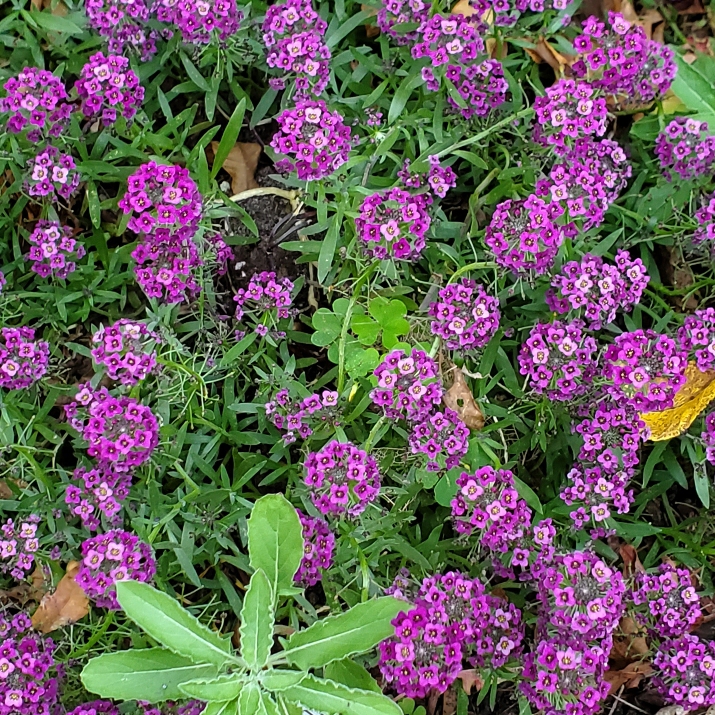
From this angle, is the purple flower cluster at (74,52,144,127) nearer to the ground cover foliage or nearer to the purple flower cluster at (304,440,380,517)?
the ground cover foliage

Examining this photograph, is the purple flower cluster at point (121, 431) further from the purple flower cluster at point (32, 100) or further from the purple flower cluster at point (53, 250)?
the purple flower cluster at point (32, 100)

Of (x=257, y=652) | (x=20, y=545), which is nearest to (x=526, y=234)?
(x=257, y=652)

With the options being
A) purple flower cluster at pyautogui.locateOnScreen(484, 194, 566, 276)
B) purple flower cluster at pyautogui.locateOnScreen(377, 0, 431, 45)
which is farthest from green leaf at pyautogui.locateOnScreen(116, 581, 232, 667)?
purple flower cluster at pyautogui.locateOnScreen(377, 0, 431, 45)

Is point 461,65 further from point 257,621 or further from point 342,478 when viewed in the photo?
point 257,621

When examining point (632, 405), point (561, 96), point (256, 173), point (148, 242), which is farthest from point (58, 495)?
point (561, 96)

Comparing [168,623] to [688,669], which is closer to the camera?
[168,623]

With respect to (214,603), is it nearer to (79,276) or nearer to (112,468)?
(112,468)
